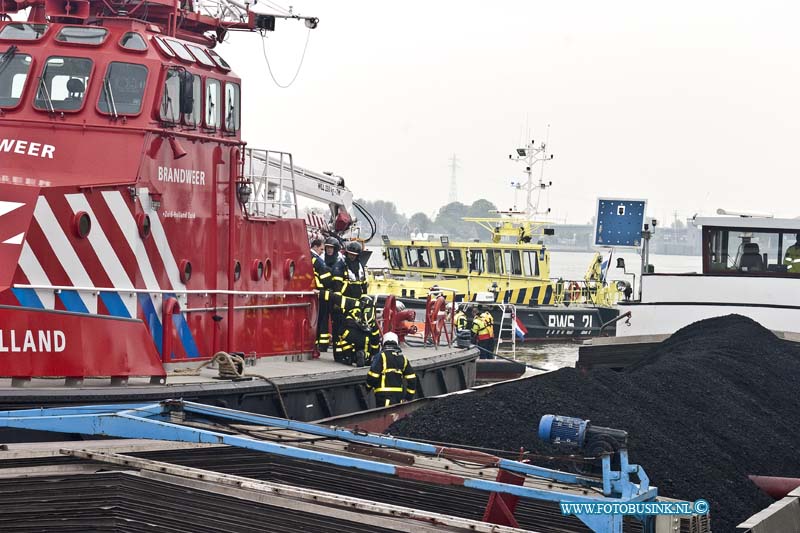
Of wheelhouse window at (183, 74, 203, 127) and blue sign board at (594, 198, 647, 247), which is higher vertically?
wheelhouse window at (183, 74, 203, 127)

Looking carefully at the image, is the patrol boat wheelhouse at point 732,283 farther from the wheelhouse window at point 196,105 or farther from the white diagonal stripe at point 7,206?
Answer: the white diagonal stripe at point 7,206

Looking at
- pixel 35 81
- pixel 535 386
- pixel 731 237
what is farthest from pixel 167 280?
pixel 731 237

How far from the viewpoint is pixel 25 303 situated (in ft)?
24.7

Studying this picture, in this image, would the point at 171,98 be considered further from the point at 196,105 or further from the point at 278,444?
the point at 278,444

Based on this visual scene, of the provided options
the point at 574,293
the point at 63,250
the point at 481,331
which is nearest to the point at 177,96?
the point at 63,250

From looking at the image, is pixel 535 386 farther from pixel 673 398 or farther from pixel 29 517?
pixel 29 517

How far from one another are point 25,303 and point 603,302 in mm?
29002

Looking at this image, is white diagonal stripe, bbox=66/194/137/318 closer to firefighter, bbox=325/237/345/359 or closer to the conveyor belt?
the conveyor belt

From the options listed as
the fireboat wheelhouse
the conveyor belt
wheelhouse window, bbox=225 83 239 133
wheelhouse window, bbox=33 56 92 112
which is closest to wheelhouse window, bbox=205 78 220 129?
the fireboat wheelhouse

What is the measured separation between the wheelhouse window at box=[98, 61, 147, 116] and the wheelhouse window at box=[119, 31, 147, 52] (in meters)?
0.17

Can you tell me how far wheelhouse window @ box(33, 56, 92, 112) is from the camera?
29.4ft

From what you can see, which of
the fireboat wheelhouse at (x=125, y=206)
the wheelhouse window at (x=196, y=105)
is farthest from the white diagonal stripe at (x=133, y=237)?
the wheelhouse window at (x=196, y=105)

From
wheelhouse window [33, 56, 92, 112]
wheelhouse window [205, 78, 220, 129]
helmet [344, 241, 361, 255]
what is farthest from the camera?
helmet [344, 241, 361, 255]

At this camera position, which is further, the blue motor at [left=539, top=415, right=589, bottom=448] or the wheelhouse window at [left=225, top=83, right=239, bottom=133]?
the wheelhouse window at [left=225, top=83, right=239, bottom=133]
